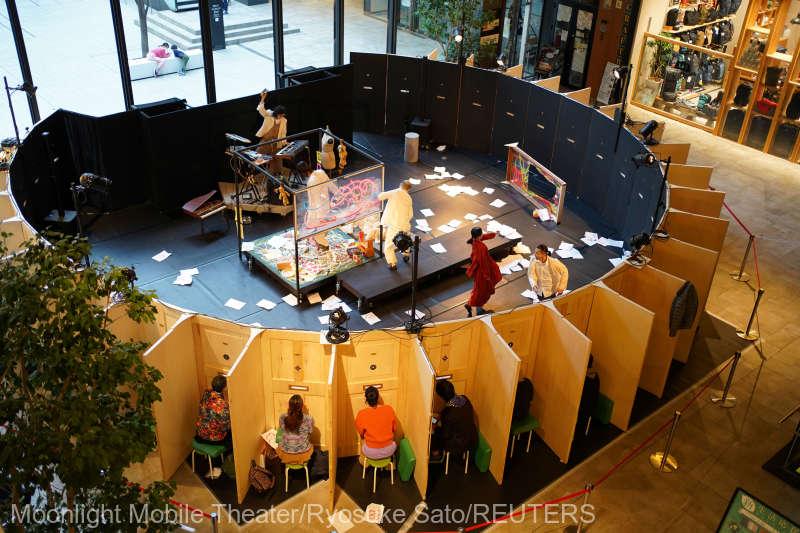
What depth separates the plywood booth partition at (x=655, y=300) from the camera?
902cm

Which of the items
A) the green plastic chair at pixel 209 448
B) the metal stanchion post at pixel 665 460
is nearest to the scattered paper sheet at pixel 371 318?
the green plastic chair at pixel 209 448

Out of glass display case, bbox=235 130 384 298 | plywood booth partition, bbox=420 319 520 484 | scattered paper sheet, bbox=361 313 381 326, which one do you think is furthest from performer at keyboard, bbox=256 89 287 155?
plywood booth partition, bbox=420 319 520 484

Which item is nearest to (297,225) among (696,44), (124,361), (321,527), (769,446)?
(321,527)

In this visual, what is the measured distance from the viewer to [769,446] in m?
8.98

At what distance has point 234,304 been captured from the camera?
10.4m

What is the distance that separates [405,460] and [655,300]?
11.5 feet

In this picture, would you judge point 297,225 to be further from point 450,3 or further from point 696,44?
point 696,44

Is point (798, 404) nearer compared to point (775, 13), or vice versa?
point (798, 404)

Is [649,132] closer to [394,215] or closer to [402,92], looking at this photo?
Result: [394,215]

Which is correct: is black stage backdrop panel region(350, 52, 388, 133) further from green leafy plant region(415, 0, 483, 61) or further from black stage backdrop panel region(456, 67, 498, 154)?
black stage backdrop panel region(456, 67, 498, 154)

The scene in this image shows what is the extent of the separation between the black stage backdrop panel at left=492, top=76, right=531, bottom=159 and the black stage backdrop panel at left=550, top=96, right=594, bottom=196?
2.92 ft

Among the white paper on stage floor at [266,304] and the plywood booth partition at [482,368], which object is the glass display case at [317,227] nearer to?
the white paper on stage floor at [266,304]

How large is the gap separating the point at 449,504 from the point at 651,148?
21.6 feet

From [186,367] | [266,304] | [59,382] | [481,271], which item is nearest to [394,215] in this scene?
[481,271]
